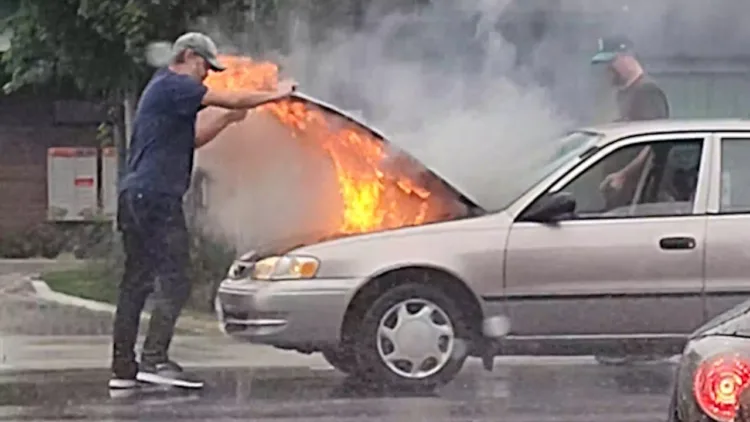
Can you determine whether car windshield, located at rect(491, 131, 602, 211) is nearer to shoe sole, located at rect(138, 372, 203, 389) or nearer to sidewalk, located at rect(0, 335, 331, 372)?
sidewalk, located at rect(0, 335, 331, 372)

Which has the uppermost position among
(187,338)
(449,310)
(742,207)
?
(742,207)

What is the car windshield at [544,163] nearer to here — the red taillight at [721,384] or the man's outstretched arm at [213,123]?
the man's outstretched arm at [213,123]

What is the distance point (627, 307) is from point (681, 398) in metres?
4.34

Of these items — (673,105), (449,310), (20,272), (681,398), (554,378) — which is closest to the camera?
(681,398)

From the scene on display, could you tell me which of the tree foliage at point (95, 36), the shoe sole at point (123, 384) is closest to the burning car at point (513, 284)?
the shoe sole at point (123, 384)

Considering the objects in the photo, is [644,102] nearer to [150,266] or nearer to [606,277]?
[606,277]

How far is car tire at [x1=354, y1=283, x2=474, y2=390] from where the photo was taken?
8.73 m

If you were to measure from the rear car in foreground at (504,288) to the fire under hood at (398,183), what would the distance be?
0.33 meters

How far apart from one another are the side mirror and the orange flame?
65 centimetres

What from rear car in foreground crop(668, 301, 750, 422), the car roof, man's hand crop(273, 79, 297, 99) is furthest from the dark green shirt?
rear car in foreground crop(668, 301, 750, 422)

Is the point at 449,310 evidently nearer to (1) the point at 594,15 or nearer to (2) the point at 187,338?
(2) the point at 187,338

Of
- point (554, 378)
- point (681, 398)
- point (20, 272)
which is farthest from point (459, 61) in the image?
point (20, 272)

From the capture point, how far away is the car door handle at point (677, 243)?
346 inches

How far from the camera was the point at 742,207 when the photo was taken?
29.3ft
